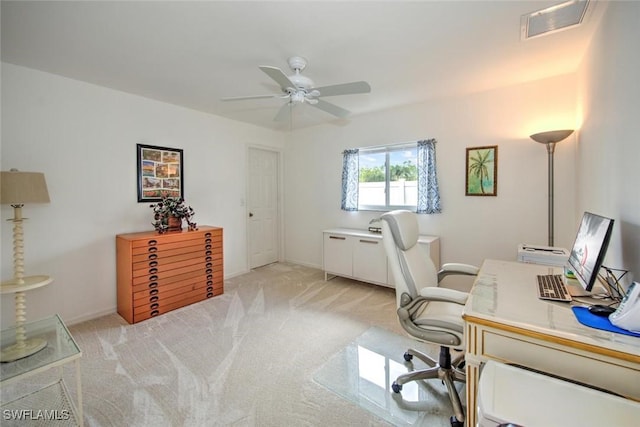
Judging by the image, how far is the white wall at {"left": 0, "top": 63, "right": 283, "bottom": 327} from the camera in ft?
8.09

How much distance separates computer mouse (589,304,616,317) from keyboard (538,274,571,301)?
0.37 ft

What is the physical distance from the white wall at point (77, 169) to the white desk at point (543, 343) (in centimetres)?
348

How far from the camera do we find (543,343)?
1.04m

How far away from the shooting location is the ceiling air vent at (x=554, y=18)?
1734 mm

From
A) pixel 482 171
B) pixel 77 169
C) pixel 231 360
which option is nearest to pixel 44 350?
pixel 231 360

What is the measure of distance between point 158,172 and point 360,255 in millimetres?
2769

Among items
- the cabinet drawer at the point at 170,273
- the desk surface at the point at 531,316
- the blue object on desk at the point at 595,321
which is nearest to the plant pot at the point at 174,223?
the cabinet drawer at the point at 170,273

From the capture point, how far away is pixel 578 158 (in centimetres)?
262

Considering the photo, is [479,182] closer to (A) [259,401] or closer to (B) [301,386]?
(B) [301,386]

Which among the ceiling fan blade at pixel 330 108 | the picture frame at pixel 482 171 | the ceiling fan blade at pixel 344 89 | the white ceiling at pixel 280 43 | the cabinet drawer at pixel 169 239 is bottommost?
the cabinet drawer at pixel 169 239

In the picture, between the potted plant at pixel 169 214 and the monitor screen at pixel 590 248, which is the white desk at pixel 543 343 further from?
the potted plant at pixel 169 214

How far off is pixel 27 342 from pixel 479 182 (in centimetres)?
414

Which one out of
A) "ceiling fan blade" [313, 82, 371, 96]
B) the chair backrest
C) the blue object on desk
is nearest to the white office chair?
the chair backrest

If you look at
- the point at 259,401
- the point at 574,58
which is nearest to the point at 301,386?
the point at 259,401
